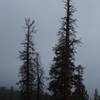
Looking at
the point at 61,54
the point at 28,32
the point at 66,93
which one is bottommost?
the point at 66,93

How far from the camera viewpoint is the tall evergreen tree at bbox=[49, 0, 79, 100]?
45719mm

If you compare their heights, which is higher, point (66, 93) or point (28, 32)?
point (28, 32)

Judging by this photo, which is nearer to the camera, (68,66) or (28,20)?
(68,66)

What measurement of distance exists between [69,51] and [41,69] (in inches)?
700

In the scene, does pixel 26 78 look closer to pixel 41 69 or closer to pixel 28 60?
pixel 28 60

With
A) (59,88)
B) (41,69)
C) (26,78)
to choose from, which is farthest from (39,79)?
(59,88)

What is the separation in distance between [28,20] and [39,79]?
45.7 feet

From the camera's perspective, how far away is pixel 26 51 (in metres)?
50.9

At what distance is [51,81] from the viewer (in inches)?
1907

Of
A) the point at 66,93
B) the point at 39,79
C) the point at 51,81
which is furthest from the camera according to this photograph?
the point at 39,79

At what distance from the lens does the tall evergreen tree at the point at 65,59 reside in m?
45.7

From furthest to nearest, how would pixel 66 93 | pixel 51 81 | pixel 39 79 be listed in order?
pixel 39 79
pixel 51 81
pixel 66 93

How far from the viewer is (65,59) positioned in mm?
46000

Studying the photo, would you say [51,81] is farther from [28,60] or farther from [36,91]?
[36,91]
